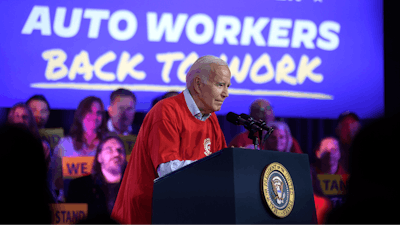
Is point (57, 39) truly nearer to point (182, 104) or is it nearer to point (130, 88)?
point (130, 88)

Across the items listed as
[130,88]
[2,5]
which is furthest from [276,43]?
[2,5]

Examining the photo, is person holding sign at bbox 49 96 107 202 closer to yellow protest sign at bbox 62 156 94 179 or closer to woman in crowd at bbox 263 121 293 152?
yellow protest sign at bbox 62 156 94 179

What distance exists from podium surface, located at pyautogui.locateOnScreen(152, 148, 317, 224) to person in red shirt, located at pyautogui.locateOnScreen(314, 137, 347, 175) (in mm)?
3788

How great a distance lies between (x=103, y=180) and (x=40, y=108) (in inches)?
47.5

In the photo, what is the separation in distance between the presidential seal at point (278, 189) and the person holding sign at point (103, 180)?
3259 mm

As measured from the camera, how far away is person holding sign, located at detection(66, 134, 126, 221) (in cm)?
464

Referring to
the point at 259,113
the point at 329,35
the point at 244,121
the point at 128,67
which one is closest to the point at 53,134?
the point at 128,67

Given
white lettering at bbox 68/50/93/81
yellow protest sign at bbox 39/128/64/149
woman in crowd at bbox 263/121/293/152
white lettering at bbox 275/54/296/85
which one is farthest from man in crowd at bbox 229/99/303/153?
yellow protest sign at bbox 39/128/64/149

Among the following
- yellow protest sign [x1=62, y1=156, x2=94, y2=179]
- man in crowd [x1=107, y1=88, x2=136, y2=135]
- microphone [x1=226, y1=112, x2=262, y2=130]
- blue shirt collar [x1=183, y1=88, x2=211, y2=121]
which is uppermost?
man in crowd [x1=107, y1=88, x2=136, y2=135]

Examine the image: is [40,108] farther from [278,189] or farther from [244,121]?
[278,189]

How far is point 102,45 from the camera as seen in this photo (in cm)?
506

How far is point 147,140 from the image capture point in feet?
7.53

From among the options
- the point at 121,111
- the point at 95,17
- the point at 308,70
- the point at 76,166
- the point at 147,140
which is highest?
the point at 95,17

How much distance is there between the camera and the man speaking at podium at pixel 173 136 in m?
2.12
